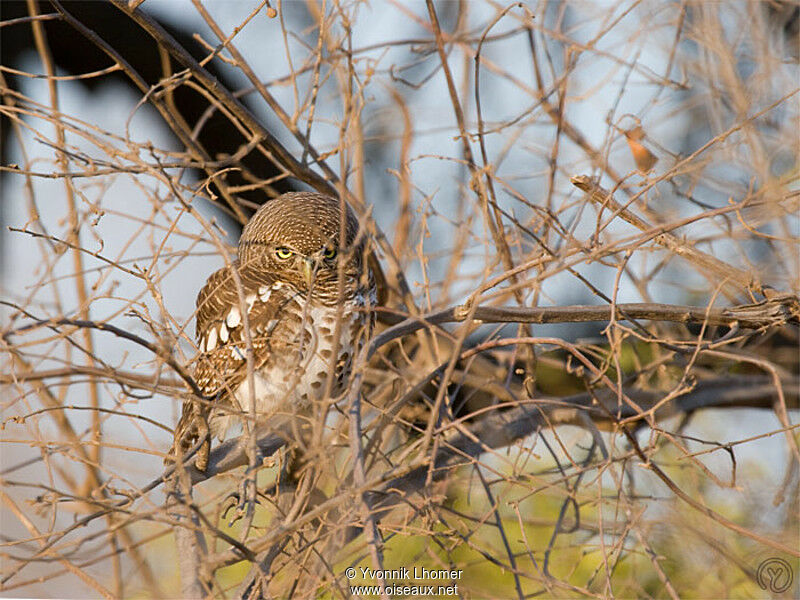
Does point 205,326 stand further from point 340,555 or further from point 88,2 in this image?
point 88,2

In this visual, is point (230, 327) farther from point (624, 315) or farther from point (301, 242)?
point (624, 315)

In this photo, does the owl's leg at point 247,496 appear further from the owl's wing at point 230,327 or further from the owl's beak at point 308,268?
the owl's beak at point 308,268

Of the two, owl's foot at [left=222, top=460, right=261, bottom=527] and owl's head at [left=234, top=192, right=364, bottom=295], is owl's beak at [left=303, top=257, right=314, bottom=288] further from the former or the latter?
owl's foot at [left=222, top=460, right=261, bottom=527]

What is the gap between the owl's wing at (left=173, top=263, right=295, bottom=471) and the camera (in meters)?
2.35

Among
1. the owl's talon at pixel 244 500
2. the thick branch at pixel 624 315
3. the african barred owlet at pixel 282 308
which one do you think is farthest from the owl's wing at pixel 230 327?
the thick branch at pixel 624 315

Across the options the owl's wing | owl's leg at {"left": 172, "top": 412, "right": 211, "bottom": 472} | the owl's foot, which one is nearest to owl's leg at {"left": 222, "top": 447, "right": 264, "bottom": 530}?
the owl's foot

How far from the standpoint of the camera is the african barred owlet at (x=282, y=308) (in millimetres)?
2391

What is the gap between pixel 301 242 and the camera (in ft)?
8.65

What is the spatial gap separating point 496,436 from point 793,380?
138 cm

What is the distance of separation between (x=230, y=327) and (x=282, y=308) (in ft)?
0.58

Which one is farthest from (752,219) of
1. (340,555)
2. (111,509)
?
(111,509)

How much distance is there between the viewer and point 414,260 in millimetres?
3033

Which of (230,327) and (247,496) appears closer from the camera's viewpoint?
(247,496)

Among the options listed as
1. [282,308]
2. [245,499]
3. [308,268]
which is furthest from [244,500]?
[308,268]
